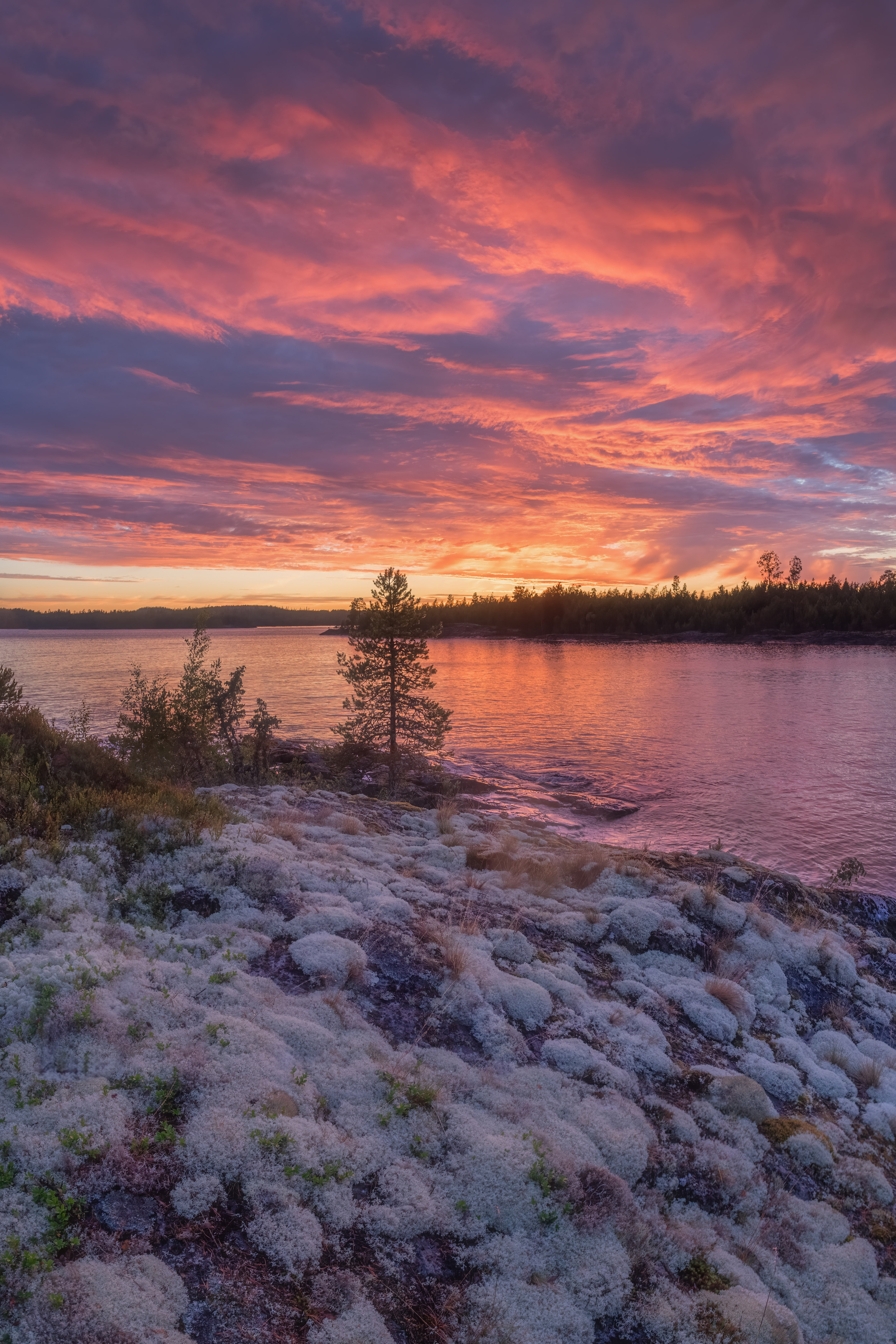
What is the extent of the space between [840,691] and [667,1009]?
6034cm

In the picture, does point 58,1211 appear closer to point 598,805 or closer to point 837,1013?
point 837,1013

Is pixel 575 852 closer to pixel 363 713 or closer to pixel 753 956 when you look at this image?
pixel 753 956

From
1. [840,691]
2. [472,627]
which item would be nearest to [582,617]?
[472,627]

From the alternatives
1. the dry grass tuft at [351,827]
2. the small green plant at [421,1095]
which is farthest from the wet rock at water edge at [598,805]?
the small green plant at [421,1095]

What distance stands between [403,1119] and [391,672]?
820 inches

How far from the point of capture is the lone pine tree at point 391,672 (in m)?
25.0

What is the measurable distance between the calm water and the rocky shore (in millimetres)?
15017

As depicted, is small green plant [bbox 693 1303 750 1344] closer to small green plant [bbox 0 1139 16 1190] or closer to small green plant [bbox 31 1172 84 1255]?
small green plant [bbox 31 1172 84 1255]

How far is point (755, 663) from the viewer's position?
85.9m

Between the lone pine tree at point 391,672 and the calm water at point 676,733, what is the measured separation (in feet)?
16.1

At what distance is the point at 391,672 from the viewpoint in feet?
82.3

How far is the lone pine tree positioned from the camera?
2498 cm

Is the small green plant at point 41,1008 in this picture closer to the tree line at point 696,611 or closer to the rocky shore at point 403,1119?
the rocky shore at point 403,1119

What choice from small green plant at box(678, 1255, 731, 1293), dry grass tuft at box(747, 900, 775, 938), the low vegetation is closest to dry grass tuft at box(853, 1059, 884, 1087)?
dry grass tuft at box(747, 900, 775, 938)
